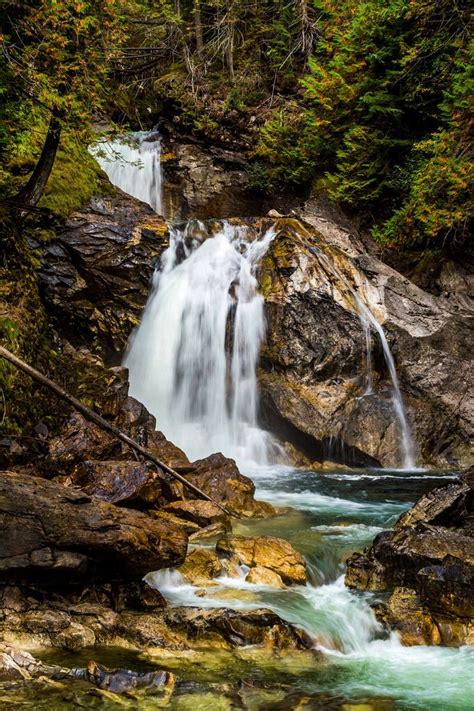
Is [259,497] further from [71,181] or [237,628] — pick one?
[71,181]

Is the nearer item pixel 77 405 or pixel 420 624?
pixel 420 624

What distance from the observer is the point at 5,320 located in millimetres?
8422

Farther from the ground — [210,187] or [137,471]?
[210,187]

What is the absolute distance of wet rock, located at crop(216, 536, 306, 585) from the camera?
5.92 meters

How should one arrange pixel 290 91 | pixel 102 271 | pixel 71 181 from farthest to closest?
1. pixel 290 91
2. pixel 71 181
3. pixel 102 271

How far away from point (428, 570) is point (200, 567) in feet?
7.40

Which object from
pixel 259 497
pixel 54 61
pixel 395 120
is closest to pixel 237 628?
pixel 259 497

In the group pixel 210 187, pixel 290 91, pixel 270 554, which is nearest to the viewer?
pixel 270 554

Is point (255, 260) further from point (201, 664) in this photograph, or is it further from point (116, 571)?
point (201, 664)

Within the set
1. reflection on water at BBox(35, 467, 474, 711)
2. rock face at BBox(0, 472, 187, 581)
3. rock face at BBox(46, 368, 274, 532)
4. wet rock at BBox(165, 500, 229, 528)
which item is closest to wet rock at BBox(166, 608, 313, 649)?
reflection on water at BBox(35, 467, 474, 711)

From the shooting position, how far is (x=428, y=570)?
17.5ft

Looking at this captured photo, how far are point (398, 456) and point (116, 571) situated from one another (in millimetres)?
8346

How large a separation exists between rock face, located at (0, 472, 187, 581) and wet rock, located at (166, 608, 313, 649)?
60 centimetres

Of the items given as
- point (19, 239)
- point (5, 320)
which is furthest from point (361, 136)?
point (5, 320)
